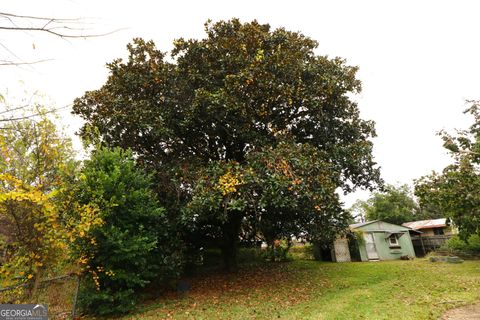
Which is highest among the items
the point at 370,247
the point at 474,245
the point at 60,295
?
the point at 370,247

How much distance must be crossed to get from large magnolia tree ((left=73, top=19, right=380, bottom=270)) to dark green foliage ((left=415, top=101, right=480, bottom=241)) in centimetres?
226

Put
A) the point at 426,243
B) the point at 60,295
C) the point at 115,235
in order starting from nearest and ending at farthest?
1. the point at 115,235
2. the point at 60,295
3. the point at 426,243

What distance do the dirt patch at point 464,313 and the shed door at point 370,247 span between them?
50.9ft

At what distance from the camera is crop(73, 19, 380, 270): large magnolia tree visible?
11032mm

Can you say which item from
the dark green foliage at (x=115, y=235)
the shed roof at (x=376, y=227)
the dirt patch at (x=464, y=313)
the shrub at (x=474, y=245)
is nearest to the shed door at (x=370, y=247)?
the shed roof at (x=376, y=227)

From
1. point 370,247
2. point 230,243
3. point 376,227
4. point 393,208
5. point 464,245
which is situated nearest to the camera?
point 230,243

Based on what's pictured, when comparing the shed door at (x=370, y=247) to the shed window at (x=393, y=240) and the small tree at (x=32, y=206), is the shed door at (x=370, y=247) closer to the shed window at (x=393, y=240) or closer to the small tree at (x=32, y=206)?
the shed window at (x=393, y=240)

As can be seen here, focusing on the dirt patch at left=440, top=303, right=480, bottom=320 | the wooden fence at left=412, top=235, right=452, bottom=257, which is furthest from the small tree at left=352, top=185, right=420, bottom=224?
the dirt patch at left=440, top=303, right=480, bottom=320

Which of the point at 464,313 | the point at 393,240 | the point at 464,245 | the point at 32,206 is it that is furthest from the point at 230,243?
the point at 464,245

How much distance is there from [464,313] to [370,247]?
16512 mm

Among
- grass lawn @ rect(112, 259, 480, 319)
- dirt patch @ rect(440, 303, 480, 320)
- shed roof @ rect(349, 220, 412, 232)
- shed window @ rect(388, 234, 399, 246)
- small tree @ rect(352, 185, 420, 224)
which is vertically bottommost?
dirt patch @ rect(440, 303, 480, 320)

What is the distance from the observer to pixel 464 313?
718 centimetres

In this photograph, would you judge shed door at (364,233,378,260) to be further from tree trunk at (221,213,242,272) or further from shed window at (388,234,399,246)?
tree trunk at (221,213,242,272)

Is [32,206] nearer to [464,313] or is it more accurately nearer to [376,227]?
[464,313]
